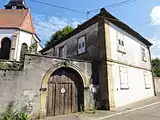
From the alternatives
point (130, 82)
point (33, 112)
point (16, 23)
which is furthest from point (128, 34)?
point (16, 23)

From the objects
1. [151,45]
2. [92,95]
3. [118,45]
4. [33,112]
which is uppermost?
[151,45]

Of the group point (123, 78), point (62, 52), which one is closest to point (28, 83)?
point (123, 78)

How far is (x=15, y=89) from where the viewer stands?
7793mm

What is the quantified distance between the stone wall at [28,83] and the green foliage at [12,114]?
0.24m

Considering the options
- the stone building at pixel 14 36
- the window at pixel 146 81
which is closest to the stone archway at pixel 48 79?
the window at pixel 146 81

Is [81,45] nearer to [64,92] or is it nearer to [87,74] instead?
[87,74]

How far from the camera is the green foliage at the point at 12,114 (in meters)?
7.17

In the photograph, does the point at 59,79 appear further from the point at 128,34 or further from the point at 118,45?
the point at 128,34

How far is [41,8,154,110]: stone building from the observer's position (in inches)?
421

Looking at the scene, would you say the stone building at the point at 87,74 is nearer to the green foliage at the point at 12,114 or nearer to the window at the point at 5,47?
the green foliage at the point at 12,114

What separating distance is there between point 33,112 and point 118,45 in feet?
26.5

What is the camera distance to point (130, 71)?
13.3 meters

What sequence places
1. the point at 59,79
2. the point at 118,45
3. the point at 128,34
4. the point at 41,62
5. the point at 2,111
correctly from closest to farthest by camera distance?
the point at 2,111 → the point at 41,62 → the point at 59,79 → the point at 118,45 → the point at 128,34

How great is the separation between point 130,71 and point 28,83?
8734 mm
